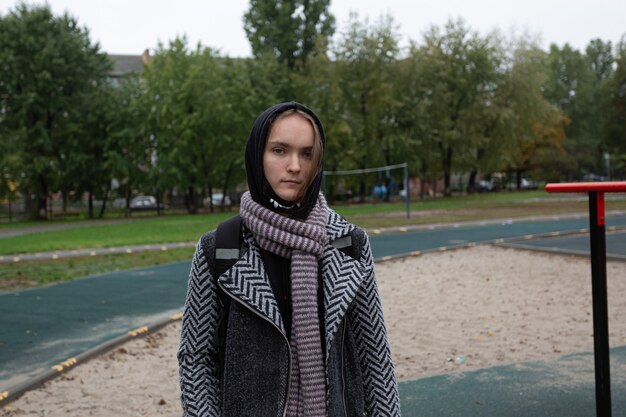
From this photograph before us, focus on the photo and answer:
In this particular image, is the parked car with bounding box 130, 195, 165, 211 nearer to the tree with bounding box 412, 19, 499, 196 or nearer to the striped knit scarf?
the tree with bounding box 412, 19, 499, 196

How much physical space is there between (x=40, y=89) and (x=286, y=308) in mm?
37298

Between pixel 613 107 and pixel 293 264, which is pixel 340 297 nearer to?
pixel 293 264

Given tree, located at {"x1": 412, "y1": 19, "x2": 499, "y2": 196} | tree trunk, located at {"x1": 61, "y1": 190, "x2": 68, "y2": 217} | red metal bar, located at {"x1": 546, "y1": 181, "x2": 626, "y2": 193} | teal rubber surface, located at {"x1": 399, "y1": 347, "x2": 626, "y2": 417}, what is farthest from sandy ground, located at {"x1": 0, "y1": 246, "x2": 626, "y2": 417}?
tree, located at {"x1": 412, "y1": 19, "x2": 499, "y2": 196}

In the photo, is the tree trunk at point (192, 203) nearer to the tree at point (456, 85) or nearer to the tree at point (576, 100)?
the tree at point (456, 85)

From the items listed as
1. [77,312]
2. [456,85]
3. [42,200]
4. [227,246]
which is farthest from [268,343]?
[456,85]

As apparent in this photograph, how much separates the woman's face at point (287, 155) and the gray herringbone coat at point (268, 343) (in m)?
0.18

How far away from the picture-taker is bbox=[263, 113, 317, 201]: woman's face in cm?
190

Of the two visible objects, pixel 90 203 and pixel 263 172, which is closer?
pixel 263 172

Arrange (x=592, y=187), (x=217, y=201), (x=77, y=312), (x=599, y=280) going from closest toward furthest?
(x=592, y=187)
(x=599, y=280)
(x=77, y=312)
(x=217, y=201)

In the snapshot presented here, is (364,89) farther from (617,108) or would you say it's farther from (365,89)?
(617,108)

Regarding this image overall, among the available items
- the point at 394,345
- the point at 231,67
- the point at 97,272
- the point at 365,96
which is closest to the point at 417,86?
the point at 365,96

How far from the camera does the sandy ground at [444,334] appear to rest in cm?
534

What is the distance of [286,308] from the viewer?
1.93 m

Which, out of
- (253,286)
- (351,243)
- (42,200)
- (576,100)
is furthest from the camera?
(576,100)
